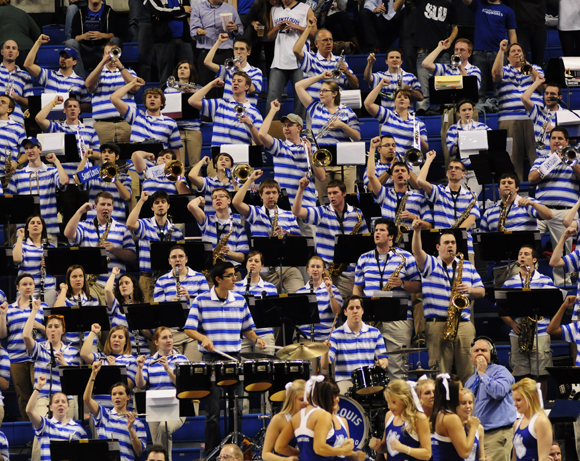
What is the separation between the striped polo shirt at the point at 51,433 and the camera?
10031 mm

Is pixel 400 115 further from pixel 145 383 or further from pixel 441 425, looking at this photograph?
pixel 441 425

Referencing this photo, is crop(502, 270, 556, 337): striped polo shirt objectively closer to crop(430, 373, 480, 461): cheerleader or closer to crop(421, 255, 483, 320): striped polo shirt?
crop(421, 255, 483, 320): striped polo shirt

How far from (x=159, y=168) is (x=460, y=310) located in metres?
3.85

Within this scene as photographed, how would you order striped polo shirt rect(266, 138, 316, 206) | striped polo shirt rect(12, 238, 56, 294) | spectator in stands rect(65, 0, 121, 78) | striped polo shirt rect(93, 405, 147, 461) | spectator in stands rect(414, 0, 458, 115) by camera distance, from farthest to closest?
spectator in stands rect(65, 0, 121, 78) → spectator in stands rect(414, 0, 458, 115) → striped polo shirt rect(266, 138, 316, 206) → striped polo shirt rect(12, 238, 56, 294) → striped polo shirt rect(93, 405, 147, 461)

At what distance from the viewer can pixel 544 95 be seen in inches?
531

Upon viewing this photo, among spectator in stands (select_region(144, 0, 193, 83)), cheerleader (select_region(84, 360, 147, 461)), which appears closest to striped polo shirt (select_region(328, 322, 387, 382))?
cheerleader (select_region(84, 360, 147, 461))

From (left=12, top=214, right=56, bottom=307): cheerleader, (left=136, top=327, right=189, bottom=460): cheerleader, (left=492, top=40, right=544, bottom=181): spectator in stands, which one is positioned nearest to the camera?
(left=136, top=327, right=189, bottom=460): cheerleader

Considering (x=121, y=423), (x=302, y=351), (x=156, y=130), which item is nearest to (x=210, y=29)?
(x=156, y=130)

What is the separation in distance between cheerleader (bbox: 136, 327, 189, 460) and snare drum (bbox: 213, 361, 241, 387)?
3.05ft

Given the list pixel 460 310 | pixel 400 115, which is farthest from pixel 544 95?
pixel 460 310

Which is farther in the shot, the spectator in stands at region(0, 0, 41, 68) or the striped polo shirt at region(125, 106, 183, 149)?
the spectator in stands at region(0, 0, 41, 68)

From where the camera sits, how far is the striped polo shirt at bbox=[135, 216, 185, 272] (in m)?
11.9

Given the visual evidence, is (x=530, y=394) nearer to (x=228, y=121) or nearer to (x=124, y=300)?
(x=124, y=300)

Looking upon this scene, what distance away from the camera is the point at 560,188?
1245 centimetres
